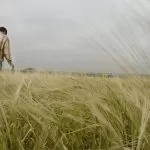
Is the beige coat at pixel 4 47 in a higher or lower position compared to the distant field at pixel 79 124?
higher

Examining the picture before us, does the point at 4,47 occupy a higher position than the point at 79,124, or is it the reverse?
the point at 4,47

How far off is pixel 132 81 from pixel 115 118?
496mm

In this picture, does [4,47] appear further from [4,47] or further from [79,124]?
[79,124]

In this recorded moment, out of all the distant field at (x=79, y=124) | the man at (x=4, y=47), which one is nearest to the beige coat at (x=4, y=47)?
the man at (x=4, y=47)

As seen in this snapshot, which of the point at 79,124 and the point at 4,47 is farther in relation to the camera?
the point at 4,47

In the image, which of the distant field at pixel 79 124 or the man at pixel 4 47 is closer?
the distant field at pixel 79 124

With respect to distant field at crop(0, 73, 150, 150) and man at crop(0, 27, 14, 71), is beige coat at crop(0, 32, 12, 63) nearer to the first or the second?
man at crop(0, 27, 14, 71)

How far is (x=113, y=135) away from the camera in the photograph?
1419 millimetres

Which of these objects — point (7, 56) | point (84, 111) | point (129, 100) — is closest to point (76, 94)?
point (84, 111)

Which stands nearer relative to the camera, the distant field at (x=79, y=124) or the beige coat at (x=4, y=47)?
the distant field at (x=79, y=124)

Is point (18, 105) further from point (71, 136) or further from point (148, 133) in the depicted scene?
point (148, 133)

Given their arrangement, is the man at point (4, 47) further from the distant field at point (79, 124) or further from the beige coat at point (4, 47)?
the distant field at point (79, 124)

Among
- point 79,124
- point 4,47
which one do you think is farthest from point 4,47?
point 79,124

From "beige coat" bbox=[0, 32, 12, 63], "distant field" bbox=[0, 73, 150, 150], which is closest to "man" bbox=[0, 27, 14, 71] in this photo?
"beige coat" bbox=[0, 32, 12, 63]
